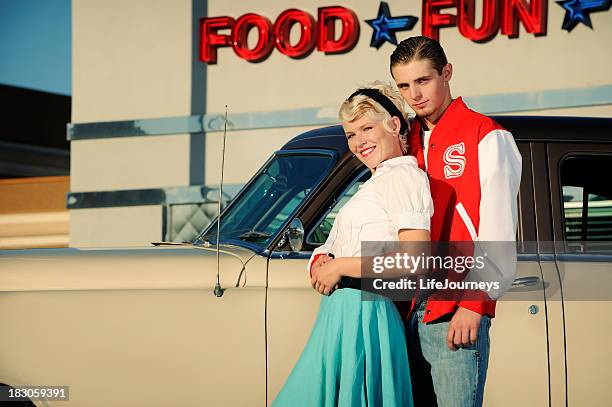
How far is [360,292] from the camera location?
3840 millimetres

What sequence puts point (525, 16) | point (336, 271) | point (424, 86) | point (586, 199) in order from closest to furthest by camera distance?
point (336, 271), point (424, 86), point (586, 199), point (525, 16)

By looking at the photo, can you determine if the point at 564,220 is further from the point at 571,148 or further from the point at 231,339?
the point at 231,339

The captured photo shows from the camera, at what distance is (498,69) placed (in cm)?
1666

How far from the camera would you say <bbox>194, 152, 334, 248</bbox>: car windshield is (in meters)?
5.01

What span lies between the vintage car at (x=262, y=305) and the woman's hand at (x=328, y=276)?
2.10 ft

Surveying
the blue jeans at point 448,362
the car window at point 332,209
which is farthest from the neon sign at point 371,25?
the blue jeans at point 448,362

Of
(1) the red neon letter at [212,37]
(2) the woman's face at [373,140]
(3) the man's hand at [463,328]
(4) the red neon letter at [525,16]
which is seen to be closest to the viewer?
(3) the man's hand at [463,328]

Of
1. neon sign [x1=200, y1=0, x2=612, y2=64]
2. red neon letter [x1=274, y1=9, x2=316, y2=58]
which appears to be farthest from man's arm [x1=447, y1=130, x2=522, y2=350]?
red neon letter [x1=274, y1=9, x2=316, y2=58]

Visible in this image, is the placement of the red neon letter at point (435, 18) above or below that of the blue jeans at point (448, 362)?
above

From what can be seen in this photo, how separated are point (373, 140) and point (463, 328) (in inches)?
28.5

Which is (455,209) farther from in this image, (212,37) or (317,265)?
(212,37)

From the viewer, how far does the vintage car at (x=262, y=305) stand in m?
4.43

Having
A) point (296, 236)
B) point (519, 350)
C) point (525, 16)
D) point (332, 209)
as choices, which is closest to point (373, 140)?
point (296, 236)

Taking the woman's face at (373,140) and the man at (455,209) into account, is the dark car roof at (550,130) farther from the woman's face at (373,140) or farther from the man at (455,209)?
the woman's face at (373,140)
